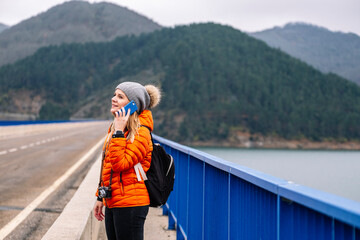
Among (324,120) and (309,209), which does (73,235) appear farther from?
(324,120)

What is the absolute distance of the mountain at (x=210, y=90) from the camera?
128 meters

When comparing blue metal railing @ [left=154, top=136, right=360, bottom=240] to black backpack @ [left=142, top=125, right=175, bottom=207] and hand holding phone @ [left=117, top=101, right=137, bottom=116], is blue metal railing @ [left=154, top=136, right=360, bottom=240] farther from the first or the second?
hand holding phone @ [left=117, top=101, right=137, bottom=116]

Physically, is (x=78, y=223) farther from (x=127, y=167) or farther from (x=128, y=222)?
(x=127, y=167)

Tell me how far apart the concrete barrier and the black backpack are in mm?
1388

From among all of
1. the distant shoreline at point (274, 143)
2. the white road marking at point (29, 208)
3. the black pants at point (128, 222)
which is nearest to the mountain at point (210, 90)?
the distant shoreline at point (274, 143)

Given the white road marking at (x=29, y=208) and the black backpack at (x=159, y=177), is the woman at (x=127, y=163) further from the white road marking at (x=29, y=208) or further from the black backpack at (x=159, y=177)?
the white road marking at (x=29, y=208)

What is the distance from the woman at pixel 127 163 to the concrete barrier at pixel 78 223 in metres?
1.25

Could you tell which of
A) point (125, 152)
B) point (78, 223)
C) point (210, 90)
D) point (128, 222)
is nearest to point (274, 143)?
point (210, 90)

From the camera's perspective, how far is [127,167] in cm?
306

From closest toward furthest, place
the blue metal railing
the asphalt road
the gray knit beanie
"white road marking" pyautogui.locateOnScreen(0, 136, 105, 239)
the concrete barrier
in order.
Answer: the blue metal railing < the gray knit beanie < the concrete barrier < "white road marking" pyautogui.locateOnScreen(0, 136, 105, 239) < the asphalt road

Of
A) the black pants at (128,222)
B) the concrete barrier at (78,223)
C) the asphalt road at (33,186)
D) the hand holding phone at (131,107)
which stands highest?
the hand holding phone at (131,107)

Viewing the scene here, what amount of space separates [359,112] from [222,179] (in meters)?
146

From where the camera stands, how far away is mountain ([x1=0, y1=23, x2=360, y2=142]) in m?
128

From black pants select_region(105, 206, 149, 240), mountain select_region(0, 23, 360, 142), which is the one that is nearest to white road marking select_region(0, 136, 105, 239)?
black pants select_region(105, 206, 149, 240)
